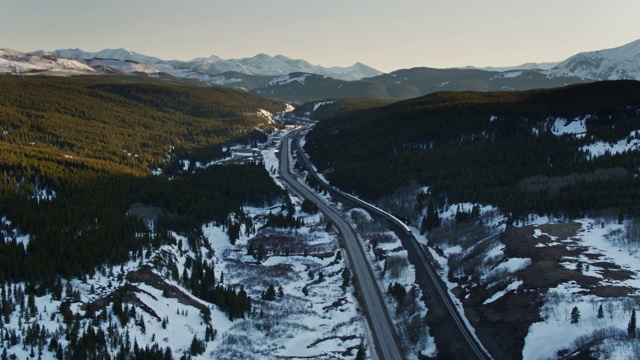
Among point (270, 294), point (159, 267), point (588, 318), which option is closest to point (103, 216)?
point (159, 267)

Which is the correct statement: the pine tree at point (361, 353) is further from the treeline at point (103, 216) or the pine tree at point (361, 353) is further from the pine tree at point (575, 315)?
the treeline at point (103, 216)

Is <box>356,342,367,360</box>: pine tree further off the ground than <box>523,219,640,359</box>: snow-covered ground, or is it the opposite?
<box>523,219,640,359</box>: snow-covered ground

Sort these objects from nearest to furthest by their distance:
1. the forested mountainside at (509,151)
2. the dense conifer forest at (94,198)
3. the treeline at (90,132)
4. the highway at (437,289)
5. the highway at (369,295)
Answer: the highway at (437,289) → the dense conifer forest at (94,198) → the highway at (369,295) → the forested mountainside at (509,151) → the treeline at (90,132)

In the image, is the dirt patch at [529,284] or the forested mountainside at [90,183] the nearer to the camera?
the dirt patch at [529,284]

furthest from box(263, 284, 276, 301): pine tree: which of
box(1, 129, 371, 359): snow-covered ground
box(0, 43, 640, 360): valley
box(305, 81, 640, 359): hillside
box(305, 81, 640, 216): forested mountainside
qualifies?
box(305, 81, 640, 216): forested mountainside

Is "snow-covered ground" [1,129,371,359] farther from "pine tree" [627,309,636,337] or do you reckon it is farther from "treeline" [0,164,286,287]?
"pine tree" [627,309,636,337]

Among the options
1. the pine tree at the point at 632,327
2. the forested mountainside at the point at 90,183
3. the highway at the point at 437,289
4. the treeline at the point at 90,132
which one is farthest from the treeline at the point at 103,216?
the pine tree at the point at 632,327
